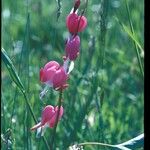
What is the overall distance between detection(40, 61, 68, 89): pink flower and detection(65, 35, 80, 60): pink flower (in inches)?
1.2

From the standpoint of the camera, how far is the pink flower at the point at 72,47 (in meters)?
1.11

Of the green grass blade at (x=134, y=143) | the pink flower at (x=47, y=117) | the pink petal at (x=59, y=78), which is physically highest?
the pink petal at (x=59, y=78)

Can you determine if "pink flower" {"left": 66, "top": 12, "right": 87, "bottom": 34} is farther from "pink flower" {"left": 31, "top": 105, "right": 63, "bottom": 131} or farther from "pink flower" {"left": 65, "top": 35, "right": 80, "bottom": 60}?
"pink flower" {"left": 31, "top": 105, "right": 63, "bottom": 131}

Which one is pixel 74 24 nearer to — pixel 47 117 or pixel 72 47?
pixel 72 47

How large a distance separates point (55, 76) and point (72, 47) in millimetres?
62

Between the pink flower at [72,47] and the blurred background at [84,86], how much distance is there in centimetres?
10

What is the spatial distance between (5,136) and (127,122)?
2.09 ft

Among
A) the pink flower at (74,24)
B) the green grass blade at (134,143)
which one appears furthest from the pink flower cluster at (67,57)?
the green grass blade at (134,143)

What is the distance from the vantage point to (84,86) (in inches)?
83.7

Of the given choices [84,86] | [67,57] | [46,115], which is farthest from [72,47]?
[84,86]

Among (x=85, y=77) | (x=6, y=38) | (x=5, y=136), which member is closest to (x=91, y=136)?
(x=85, y=77)

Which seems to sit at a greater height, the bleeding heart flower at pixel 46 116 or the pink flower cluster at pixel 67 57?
the pink flower cluster at pixel 67 57

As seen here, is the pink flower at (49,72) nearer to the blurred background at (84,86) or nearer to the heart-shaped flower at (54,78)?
the heart-shaped flower at (54,78)

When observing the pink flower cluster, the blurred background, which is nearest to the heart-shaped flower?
the pink flower cluster
